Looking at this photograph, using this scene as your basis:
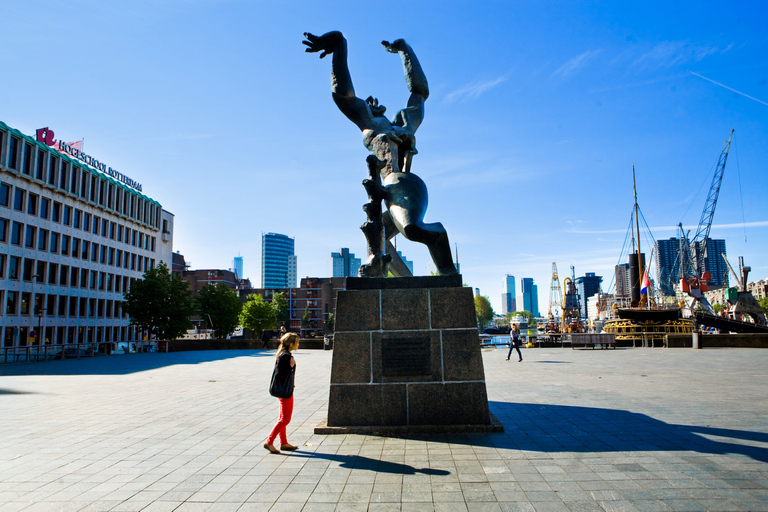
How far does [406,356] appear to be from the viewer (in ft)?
25.1

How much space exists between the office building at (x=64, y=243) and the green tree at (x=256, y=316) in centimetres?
1651

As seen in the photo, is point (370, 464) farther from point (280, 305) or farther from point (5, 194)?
point (280, 305)

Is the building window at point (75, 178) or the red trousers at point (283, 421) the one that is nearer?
the red trousers at point (283, 421)

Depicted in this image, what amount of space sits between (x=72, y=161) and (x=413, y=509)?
189 feet

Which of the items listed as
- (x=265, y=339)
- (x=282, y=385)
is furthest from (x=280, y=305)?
(x=282, y=385)

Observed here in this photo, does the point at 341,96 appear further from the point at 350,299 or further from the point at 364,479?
the point at 364,479

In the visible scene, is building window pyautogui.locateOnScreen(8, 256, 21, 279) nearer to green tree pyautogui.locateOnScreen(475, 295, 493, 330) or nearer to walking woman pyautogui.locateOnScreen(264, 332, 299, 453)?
walking woman pyautogui.locateOnScreen(264, 332, 299, 453)

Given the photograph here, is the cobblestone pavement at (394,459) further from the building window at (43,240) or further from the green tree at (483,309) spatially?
the green tree at (483,309)

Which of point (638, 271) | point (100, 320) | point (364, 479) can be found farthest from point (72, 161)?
point (638, 271)

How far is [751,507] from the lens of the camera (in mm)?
4363

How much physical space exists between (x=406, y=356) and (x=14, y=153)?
1916 inches

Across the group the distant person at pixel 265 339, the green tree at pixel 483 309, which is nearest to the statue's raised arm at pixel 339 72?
the distant person at pixel 265 339

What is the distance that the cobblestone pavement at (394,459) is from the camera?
4695 millimetres

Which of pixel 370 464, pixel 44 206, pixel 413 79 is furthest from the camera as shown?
pixel 44 206
